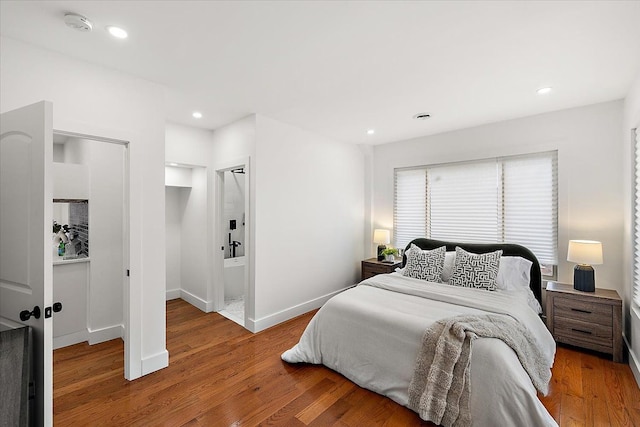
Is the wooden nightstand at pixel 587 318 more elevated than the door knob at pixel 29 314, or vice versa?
the door knob at pixel 29 314

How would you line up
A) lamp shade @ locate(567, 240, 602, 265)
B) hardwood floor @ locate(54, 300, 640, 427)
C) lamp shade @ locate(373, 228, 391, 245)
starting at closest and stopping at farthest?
hardwood floor @ locate(54, 300, 640, 427) → lamp shade @ locate(567, 240, 602, 265) → lamp shade @ locate(373, 228, 391, 245)

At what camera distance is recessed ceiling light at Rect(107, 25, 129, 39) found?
6.19ft

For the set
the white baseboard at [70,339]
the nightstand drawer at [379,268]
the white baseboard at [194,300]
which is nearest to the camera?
the white baseboard at [70,339]

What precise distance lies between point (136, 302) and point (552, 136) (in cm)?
483

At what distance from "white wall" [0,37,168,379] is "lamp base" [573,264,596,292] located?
4225 mm

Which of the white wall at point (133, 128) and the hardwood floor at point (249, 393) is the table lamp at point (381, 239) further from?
the white wall at point (133, 128)

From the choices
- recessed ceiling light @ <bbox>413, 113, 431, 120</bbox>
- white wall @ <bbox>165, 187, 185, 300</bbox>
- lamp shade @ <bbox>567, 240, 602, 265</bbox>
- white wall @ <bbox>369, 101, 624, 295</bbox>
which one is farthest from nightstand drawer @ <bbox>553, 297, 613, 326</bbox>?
white wall @ <bbox>165, 187, 185, 300</bbox>

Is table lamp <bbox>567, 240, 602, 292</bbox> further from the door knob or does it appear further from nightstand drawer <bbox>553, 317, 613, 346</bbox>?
the door knob

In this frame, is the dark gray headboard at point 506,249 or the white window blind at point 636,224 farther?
the dark gray headboard at point 506,249

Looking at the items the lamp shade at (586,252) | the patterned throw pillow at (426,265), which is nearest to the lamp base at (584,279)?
the lamp shade at (586,252)

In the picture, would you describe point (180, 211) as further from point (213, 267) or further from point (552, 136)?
point (552, 136)

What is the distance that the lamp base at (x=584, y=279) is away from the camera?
300cm

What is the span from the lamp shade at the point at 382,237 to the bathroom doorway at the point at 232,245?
85.4 inches

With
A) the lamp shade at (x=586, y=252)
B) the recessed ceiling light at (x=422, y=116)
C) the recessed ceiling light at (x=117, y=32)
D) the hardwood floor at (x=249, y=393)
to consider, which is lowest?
the hardwood floor at (x=249, y=393)
